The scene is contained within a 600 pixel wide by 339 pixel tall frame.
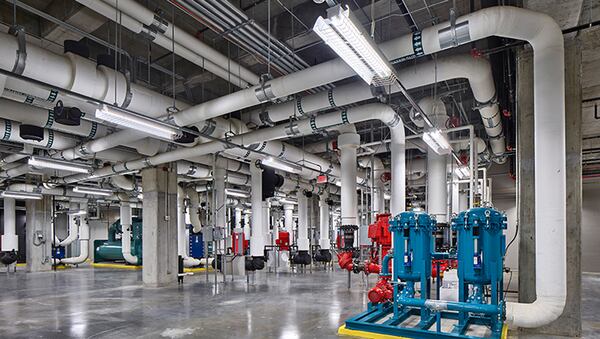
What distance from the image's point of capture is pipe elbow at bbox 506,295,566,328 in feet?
15.5

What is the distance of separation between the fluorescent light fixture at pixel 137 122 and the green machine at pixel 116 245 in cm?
1202

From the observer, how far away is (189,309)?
25.0ft

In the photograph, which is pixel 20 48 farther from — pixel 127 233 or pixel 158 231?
pixel 127 233

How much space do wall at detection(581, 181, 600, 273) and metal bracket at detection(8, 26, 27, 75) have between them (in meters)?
16.3

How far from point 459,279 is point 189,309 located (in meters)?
4.89

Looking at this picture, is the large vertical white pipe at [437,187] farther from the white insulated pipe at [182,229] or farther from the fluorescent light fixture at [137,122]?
the white insulated pipe at [182,229]

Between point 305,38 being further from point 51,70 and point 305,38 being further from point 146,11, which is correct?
point 51,70

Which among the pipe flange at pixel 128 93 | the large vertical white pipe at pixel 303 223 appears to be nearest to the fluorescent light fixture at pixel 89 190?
the large vertical white pipe at pixel 303 223

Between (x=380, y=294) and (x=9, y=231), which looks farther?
(x=9, y=231)

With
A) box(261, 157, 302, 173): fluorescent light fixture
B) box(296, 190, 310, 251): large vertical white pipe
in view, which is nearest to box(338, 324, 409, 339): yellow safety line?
box(261, 157, 302, 173): fluorescent light fixture

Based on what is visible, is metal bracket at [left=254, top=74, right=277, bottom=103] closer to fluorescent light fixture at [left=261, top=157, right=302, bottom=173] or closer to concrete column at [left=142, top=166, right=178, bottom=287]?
fluorescent light fixture at [left=261, top=157, right=302, bottom=173]

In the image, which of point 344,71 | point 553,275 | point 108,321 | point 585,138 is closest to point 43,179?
point 108,321

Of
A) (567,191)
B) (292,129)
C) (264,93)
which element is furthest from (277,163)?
(567,191)

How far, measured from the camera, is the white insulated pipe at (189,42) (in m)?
4.59
